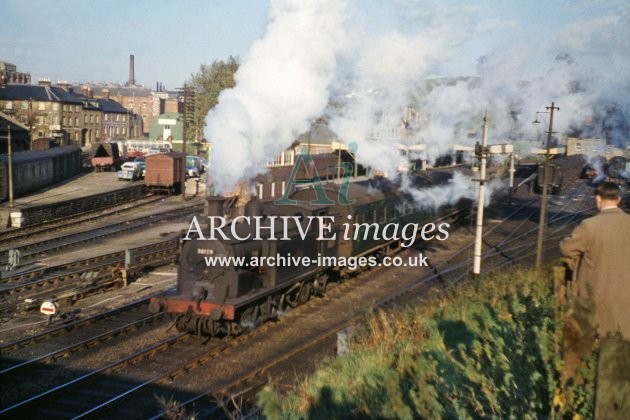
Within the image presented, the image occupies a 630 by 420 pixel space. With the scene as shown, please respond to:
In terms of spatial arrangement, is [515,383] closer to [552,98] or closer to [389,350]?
[389,350]

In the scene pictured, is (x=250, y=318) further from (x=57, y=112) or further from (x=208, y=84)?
(x=57, y=112)

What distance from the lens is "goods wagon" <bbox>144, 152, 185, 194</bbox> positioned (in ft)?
120

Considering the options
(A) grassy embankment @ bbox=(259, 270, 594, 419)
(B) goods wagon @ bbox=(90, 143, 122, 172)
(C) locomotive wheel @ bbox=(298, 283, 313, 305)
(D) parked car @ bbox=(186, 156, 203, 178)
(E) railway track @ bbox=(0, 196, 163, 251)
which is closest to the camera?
(A) grassy embankment @ bbox=(259, 270, 594, 419)

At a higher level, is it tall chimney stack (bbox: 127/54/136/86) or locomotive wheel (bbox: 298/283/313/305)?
tall chimney stack (bbox: 127/54/136/86)

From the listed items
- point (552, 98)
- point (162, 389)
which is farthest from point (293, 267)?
point (552, 98)

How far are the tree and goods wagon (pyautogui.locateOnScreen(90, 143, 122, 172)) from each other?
7445 millimetres

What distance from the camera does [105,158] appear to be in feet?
155

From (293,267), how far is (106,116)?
6887cm

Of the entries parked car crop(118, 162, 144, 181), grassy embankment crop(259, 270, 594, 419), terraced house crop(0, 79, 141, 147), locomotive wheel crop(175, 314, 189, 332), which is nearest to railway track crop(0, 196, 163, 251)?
parked car crop(118, 162, 144, 181)

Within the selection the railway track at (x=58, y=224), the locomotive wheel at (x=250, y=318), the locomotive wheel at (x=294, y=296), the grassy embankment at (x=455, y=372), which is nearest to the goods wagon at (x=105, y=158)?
the railway track at (x=58, y=224)

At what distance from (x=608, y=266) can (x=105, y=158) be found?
47.0m

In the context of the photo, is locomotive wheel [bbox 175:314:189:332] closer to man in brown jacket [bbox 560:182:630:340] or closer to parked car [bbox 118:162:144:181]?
man in brown jacket [bbox 560:182:630:340]

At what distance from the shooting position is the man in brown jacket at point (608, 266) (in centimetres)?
488

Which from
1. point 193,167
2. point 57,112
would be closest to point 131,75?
point 57,112
